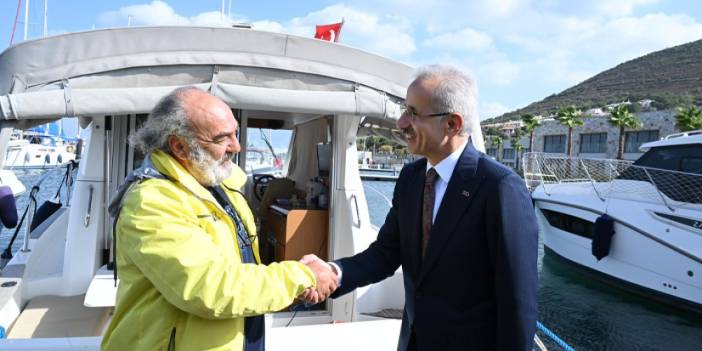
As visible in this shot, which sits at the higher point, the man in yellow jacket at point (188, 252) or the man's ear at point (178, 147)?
the man's ear at point (178, 147)

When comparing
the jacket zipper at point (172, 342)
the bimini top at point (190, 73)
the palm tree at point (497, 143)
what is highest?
the palm tree at point (497, 143)

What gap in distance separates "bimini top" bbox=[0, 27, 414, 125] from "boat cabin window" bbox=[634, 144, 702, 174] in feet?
27.6

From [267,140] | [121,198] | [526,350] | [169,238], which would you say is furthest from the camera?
[267,140]

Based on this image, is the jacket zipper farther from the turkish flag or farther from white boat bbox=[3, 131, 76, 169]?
white boat bbox=[3, 131, 76, 169]

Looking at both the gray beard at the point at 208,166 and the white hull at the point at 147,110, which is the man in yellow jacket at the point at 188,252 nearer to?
the gray beard at the point at 208,166

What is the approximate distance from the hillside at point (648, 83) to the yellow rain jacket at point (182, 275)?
8616 cm

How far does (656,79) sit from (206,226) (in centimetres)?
11255

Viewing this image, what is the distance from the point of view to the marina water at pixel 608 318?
25.7 feet

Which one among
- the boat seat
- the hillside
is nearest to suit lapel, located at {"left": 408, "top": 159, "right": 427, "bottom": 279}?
the boat seat

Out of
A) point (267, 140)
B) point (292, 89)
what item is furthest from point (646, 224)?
point (292, 89)

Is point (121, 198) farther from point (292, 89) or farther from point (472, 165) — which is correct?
point (292, 89)

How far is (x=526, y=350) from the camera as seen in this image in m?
1.72

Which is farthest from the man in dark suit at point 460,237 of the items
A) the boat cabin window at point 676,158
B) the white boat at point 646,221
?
the boat cabin window at point 676,158

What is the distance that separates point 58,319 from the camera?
376cm
